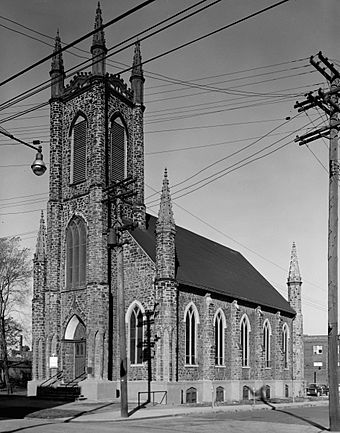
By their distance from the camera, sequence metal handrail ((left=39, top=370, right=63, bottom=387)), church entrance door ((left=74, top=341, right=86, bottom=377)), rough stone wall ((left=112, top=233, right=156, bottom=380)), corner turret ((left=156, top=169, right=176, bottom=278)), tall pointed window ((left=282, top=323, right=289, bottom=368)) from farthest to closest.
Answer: tall pointed window ((left=282, top=323, right=289, bottom=368))
metal handrail ((left=39, top=370, right=63, bottom=387))
church entrance door ((left=74, top=341, right=86, bottom=377))
rough stone wall ((left=112, top=233, right=156, bottom=380))
corner turret ((left=156, top=169, right=176, bottom=278))

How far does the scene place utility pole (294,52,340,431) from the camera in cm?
2245

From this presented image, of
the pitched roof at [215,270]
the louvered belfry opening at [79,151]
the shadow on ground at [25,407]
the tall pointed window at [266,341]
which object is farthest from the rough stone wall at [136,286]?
the tall pointed window at [266,341]

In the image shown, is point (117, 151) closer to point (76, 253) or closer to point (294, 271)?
point (76, 253)

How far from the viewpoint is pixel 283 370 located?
179 feet

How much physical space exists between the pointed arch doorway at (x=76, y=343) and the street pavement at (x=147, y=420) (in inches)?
185

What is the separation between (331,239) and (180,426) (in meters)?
8.41

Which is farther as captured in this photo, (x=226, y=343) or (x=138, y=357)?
(x=226, y=343)

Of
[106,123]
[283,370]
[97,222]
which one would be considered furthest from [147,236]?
[283,370]

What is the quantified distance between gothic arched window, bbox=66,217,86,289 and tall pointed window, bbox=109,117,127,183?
3.63m

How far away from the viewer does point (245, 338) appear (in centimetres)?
4906

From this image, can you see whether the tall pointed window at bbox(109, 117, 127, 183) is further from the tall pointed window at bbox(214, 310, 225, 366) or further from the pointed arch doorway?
the tall pointed window at bbox(214, 310, 225, 366)

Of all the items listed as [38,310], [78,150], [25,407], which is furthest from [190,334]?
[78,150]

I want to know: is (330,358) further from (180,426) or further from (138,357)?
(138,357)

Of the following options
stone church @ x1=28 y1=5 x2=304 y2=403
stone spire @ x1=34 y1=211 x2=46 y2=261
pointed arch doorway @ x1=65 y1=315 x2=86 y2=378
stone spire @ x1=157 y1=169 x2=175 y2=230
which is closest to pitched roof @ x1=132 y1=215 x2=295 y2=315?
stone church @ x1=28 y1=5 x2=304 y2=403
